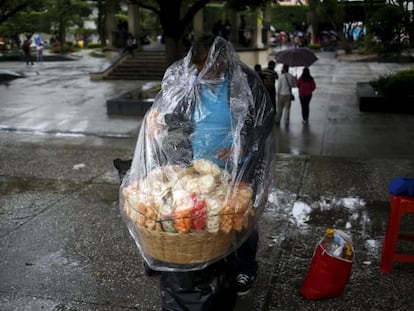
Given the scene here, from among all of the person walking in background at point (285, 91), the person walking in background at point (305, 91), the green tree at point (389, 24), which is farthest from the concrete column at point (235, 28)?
the green tree at point (389, 24)

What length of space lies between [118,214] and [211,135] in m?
2.46

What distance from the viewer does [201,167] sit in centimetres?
280

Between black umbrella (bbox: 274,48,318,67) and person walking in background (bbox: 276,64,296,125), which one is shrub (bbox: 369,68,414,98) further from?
person walking in background (bbox: 276,64,296,125)

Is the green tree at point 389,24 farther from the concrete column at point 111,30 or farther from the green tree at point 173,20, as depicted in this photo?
the concrete column at point 111,30

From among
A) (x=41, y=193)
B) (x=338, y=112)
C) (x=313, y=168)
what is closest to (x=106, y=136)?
(x=41, y=193)

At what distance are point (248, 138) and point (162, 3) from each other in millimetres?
8039

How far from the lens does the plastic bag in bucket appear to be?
3.24m

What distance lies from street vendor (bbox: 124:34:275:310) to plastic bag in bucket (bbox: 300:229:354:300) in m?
0.58

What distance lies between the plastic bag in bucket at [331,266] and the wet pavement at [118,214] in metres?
0.11

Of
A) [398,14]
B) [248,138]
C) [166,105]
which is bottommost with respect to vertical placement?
[248,138]

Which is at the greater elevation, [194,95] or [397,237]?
[194,95]

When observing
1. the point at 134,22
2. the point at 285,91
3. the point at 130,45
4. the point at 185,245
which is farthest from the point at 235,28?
the point at 185,245

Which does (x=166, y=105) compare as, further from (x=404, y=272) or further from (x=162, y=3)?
(x=162, y=3)

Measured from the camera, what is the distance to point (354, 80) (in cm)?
A: 1725
